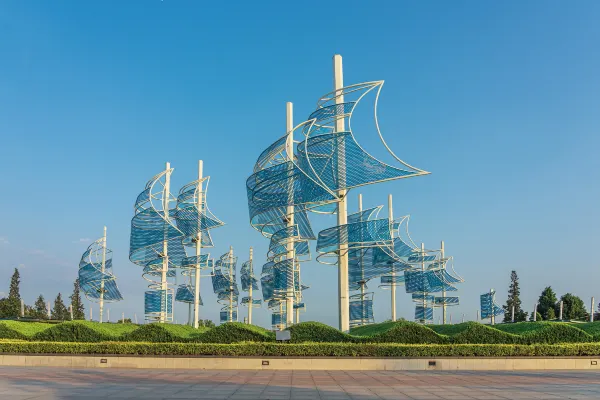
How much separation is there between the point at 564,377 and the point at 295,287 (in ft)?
64.2

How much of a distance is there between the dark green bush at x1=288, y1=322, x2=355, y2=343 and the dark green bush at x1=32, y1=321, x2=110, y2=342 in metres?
6.68

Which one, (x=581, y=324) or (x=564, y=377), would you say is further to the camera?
(x=581, y=324)

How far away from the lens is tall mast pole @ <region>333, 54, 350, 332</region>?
23391 millimetres

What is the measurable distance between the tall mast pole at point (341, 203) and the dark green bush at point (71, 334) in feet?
28.4

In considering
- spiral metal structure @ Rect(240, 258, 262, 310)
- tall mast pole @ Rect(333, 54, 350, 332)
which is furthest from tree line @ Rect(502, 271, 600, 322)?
tall mast pole @ Rect(333, 54, 350, 332)

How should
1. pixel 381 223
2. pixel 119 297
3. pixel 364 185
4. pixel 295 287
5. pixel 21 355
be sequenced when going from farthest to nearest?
pixel 119 297 → pixel 295 287 → pixel 381 223 → pixel 364 185 → pixel 21 355

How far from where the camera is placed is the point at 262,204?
88.3ft

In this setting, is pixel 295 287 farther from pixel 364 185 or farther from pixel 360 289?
pixel 364 185

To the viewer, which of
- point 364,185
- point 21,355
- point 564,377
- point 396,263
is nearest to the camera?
point 564,377

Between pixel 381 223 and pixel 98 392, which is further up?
pixel 381 223

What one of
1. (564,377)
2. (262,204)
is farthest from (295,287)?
(564,377)

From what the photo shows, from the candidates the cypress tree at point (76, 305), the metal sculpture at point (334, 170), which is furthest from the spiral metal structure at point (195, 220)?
the cypress tree at point (76, 305)

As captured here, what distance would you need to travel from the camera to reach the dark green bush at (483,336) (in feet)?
63.1

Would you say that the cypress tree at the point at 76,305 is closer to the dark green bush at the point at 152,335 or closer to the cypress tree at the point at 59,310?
the cypress tree at the point at 59,310
